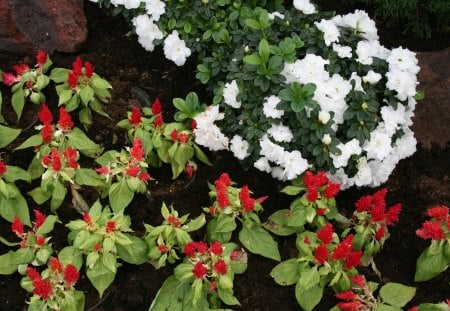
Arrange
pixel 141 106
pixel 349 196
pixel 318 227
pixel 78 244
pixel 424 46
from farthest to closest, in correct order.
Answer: pixel 424 46, pixel 141 106, pixel 349 196, pixel 318 227, pixel 78 244

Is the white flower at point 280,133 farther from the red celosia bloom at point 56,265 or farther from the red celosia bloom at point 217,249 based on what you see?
the red celosia bloom at point 56,265

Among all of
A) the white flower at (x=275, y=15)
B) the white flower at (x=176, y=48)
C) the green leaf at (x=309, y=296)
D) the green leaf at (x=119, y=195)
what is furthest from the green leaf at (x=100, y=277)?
the white flower at (x=275, y=15)

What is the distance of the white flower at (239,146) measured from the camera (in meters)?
4.24

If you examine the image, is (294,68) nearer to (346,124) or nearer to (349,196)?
(346,124)

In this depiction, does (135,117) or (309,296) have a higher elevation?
(135,117)

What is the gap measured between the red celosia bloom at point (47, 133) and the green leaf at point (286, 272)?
5.18 ft

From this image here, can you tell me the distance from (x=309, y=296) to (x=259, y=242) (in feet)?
1.48

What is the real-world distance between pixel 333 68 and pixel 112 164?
4.95ft

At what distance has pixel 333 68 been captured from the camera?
4.18 meters

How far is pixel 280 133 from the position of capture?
4066 mm

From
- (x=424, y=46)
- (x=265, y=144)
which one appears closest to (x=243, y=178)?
(x=265, y=144)

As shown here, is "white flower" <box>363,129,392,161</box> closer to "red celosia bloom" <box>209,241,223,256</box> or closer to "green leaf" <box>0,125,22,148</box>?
"red celosia bloom" <box>209,241,223,256</box>

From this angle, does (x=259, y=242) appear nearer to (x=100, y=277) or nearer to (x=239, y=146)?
(x=239, y=146)

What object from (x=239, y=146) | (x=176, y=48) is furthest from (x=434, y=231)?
(x=176, y=48)
